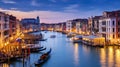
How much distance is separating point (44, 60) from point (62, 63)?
1680mm

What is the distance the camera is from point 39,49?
33000 millimetres

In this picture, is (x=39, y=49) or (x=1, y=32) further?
(x=39, y=49)

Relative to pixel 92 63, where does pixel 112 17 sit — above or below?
above

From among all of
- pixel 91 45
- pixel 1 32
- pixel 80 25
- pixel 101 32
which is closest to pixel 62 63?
pixel 1 32

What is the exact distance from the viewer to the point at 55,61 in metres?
25.0

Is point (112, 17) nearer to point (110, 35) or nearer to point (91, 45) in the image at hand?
point (110, 35)

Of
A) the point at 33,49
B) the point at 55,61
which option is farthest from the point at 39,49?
the point at 55,61

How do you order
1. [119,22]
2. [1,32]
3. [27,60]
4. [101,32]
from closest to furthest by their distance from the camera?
[27,60], [1,32], [119,22], [101,32]

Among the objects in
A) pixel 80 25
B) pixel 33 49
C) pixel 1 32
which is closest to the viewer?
pixel 1 32

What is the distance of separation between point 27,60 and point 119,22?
17311 millimetres

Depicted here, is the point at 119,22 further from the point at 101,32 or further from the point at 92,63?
the point at 92,63

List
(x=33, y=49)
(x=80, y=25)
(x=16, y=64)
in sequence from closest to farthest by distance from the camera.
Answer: (x=16, y=64)
(x=33, y=49)
(x=80, y=25)

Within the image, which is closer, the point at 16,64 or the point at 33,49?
the point at 16,64

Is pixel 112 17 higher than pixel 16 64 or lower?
higher
